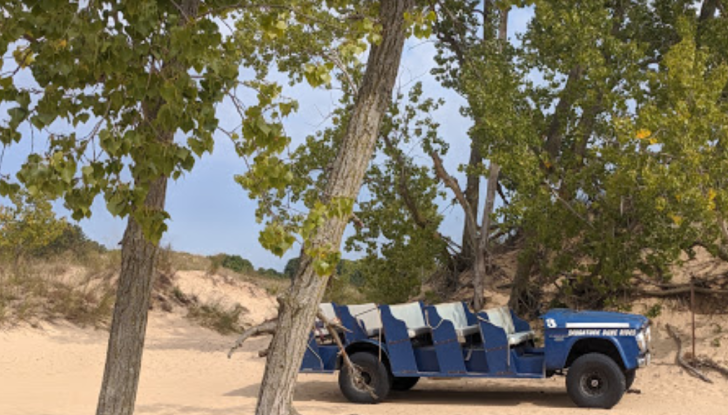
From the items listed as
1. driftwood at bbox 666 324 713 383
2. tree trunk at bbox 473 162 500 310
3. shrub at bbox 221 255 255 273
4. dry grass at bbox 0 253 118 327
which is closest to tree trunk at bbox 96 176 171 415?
driftwood at bbox 666 324 713 383

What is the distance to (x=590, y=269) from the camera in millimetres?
21234

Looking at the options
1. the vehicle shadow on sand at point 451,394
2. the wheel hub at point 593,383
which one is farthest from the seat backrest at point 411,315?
the wheel hub at point 593,383

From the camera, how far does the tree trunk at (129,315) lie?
9633mm

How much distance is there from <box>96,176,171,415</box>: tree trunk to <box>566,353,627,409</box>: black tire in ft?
27.4

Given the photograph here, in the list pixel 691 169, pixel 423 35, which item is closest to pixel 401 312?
pixel 691 169

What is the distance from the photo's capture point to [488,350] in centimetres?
1569

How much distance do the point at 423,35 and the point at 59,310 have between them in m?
20.4

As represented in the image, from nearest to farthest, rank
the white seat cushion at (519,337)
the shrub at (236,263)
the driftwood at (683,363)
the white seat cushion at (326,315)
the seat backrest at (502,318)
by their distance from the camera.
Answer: the white seat cushion at (519,337) < the seat backrest at (502,318) < the white seat cushion at (326,315) < the driftwood at (683,363) < the shrub at (236,263)

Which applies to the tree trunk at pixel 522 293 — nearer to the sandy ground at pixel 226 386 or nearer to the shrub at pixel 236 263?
the sandy ground at pixel 226 386

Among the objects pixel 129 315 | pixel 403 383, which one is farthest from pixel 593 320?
pixel 129 315

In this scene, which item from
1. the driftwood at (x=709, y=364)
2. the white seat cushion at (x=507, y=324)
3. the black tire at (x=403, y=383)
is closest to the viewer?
the white seat cushion at (x=507, y=324)

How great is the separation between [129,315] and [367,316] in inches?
311

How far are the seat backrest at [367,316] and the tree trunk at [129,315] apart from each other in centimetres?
732

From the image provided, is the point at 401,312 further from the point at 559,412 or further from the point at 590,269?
the point at 590,269
